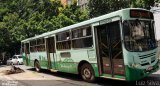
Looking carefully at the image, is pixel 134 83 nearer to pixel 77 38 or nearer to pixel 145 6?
pixel 77 38

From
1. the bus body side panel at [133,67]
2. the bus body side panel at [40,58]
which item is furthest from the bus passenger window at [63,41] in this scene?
the bus body side panel at [133,67]

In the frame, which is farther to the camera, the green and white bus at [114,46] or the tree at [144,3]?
the tree at [144,3]

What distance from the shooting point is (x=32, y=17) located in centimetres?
3703

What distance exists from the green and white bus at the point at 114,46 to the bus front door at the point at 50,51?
1674 millimetres

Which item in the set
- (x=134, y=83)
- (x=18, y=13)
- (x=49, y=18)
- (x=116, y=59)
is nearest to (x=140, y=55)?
(x=116, y=59)

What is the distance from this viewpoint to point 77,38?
1259 centimetres

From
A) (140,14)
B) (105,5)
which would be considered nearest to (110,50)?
(140,14)

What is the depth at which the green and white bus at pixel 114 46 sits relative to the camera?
9547 millimetres

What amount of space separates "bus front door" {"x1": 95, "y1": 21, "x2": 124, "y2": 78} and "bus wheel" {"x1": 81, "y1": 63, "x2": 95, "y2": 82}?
81 centimetres

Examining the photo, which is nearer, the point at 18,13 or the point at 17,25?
the point at 17,25

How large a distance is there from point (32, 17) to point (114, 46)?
28239 mm

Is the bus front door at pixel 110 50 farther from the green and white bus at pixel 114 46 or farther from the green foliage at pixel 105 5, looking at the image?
the green foliage at pixel 105 5

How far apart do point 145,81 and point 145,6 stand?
8.70 m

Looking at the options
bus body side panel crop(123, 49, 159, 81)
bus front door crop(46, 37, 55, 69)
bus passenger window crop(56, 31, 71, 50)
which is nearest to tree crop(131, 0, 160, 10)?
bus passenger window crop(56, 31, 71, 50)
